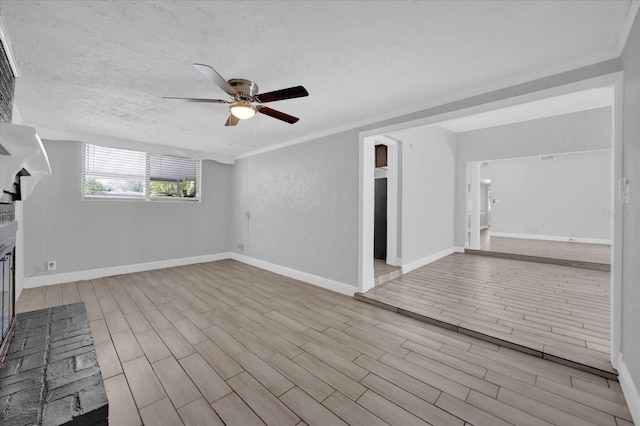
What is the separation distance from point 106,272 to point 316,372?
4.43 meters

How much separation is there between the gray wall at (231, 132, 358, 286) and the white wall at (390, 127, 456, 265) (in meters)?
1.25

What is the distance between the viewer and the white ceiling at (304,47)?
5.07ft

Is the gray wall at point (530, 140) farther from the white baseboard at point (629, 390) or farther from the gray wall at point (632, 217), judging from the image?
the white baseboard at point (629, 390)

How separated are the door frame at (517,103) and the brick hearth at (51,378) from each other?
9.26ft

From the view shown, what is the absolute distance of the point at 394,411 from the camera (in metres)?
1.61

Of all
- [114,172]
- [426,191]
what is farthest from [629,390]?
[114,172]

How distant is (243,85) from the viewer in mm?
2227

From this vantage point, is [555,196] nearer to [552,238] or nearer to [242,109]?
[552,238]

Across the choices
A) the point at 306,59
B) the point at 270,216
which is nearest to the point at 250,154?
the point at 270,216

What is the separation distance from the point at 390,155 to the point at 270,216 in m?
2.51

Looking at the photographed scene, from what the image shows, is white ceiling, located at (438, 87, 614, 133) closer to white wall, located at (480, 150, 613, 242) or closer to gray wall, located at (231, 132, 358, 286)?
gray wall, located at (231, 132, 358, 286)

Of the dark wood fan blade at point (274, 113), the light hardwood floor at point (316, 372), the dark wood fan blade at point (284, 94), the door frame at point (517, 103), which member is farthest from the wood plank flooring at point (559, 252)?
the dark wood fan blade at point (284, 94)

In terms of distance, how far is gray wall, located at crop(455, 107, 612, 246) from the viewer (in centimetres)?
491

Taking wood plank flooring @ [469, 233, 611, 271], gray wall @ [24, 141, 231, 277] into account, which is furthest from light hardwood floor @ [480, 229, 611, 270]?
gray wall @ [24, 141, 231, 277]
